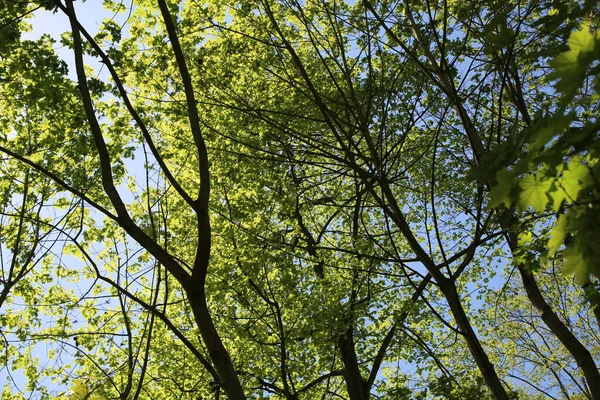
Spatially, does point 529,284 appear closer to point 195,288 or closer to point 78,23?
point 195,288

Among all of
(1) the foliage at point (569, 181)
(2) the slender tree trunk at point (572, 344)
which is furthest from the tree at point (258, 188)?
(1) the foliage at point (569, 181)

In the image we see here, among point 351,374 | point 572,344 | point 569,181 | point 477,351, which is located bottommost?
point 569,181

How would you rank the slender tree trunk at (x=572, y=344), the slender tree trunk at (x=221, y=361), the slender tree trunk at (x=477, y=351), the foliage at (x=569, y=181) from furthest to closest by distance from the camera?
the slender tree trunk at (x=572, y=344), the slender tree trunk at (x=477, y=351), the slender tree trunk at (x=221, y=361), the foliage at (x=569, y=181)

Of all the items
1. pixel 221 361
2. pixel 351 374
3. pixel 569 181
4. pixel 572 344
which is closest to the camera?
pixel 569 181

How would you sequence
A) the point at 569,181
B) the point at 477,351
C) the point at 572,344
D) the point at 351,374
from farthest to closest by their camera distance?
A: 1. the point at 351,374
2. the point at 572,344
3. the point at 477,351
4. the point at 569,181

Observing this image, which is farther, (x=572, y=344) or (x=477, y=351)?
(x=572, y=344)

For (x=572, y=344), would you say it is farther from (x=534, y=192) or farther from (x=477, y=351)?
(x=534, y=192)

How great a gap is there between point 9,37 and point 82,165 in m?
3.82

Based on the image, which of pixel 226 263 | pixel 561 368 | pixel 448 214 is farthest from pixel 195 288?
pixel 561 368

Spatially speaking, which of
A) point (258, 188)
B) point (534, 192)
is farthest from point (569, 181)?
point (258, 188)

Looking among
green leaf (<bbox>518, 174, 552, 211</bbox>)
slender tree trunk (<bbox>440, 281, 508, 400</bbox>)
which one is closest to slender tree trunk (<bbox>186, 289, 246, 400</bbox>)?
slender tree trunk (<bbox>440, 281, 508, 400</bbox>)

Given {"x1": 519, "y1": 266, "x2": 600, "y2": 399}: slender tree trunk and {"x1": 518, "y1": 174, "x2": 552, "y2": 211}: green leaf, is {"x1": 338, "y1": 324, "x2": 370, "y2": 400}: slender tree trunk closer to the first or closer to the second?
{"x1": 519, "y1": 266, "x2": 600, "y2": 399}: slender tree trunk

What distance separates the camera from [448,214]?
11.2 meters

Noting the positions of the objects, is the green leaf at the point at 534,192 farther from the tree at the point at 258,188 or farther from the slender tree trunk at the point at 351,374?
the slender tree trunk at the point at 351,374
